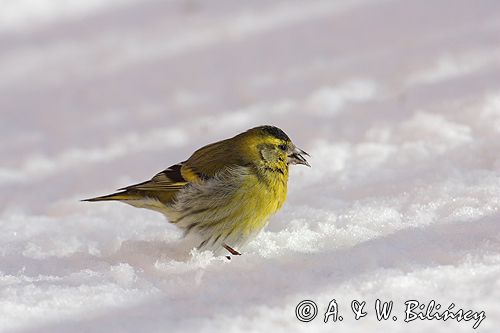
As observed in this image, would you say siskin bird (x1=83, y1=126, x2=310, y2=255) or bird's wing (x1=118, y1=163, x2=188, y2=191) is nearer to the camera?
siskin bird (x1=83, y1=126, x2=310, y2=255)

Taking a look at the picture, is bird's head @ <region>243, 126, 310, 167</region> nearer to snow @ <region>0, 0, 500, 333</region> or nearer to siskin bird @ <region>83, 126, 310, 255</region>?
siskin bird @ <region>83, 126, 310, 255</region>

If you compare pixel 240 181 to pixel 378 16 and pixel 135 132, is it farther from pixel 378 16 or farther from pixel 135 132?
pixel 378 16

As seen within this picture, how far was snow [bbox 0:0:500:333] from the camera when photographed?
398 cm

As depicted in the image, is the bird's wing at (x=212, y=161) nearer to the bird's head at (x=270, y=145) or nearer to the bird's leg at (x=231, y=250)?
the bird's head at (x=270, y=145)

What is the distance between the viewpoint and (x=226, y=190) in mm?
4824

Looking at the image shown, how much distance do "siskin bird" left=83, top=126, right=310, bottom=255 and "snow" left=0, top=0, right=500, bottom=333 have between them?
6.8 inches

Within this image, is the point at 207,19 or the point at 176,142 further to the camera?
the point at 207,19

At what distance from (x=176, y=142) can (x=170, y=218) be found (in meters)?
2.28

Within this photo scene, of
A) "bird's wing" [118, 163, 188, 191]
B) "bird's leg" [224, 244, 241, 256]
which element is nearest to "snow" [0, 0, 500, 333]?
"bird's leg" [224, 244, 241, 256]

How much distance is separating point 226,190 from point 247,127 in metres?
2.57

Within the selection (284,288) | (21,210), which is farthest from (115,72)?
(284,288)

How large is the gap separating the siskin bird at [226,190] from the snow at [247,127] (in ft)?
0.56

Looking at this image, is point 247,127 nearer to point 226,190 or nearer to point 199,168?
point 199,168

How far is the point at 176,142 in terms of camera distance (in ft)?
24.0
